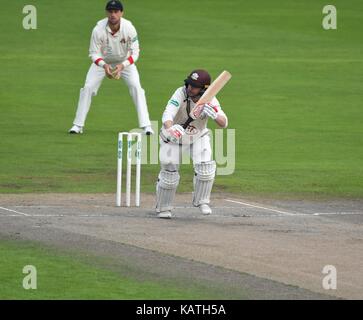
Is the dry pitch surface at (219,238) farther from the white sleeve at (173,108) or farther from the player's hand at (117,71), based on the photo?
the player's hand at (117,71)

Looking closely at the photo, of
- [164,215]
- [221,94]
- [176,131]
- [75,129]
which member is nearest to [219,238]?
[164,215]

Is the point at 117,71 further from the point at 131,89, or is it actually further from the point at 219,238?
the point at 219,238

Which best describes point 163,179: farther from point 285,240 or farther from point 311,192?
point 311,192

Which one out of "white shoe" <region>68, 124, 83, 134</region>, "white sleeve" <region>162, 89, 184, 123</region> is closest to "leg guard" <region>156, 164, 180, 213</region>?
"white sleeve" <region>162, 89, 184, 123</region>

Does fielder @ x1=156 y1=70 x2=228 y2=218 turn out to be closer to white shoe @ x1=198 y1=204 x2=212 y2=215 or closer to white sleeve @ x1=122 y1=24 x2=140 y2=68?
white shoe @ x1=198 y1=204 x2=212 y2=215

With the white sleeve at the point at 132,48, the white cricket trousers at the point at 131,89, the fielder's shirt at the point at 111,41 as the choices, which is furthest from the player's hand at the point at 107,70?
the white cricket trousers at the point at 131,89

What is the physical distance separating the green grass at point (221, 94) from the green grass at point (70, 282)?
542 centimetres

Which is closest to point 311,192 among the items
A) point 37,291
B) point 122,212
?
point 122,212

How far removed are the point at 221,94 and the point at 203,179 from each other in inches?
559

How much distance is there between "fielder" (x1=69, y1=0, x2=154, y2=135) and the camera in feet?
83.3

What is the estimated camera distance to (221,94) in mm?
32156

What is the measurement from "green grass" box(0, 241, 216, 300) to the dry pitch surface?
0.31m

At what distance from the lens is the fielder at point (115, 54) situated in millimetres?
25375
